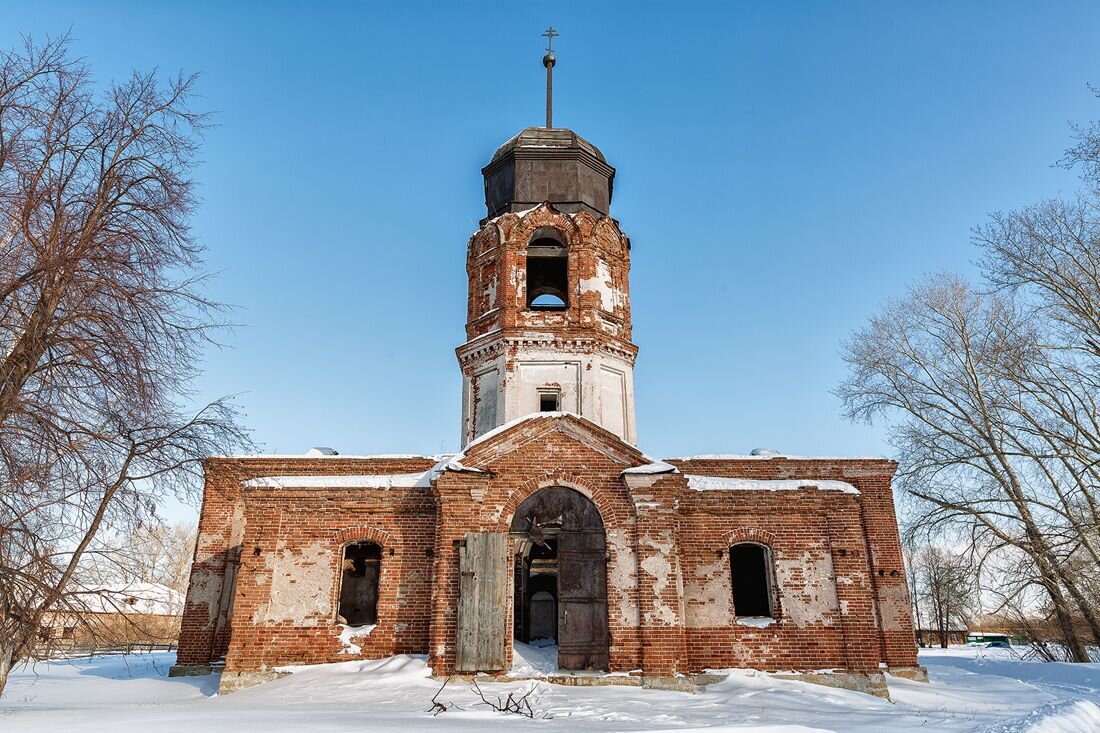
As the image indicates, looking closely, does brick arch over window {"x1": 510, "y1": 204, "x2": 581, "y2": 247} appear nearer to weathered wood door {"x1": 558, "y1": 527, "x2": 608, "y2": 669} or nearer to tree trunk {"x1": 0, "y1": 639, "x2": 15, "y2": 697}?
weathered wood door {"x1": 558, "y1": 527, "x2": 608, "y2": 669}

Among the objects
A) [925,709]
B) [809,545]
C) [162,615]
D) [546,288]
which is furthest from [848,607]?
[162,615]

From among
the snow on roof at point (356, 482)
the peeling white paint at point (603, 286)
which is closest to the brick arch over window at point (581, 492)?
the snow on roof at point (356, 482)

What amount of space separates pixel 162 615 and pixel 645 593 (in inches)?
1484

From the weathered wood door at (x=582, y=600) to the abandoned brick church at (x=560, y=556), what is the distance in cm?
3

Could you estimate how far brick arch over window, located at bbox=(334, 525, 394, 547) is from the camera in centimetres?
1388

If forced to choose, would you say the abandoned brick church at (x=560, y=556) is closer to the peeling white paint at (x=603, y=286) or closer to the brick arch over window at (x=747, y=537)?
the brick arch over window at (x=747, y=537)

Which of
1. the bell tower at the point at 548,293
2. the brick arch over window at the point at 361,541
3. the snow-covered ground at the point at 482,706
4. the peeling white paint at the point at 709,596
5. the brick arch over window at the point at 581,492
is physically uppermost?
the bell tower at the point at 548,293

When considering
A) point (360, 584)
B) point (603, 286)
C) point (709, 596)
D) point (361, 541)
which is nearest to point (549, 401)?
point (603, 286)

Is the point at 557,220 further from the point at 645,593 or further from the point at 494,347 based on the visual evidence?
the point at 645,593

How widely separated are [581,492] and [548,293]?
→ 23.6 ft

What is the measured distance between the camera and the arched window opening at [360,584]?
15008 millimetres

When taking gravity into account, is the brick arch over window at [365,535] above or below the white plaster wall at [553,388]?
below

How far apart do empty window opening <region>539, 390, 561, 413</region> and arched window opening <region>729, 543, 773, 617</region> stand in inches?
194

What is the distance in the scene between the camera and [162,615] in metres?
40.2
